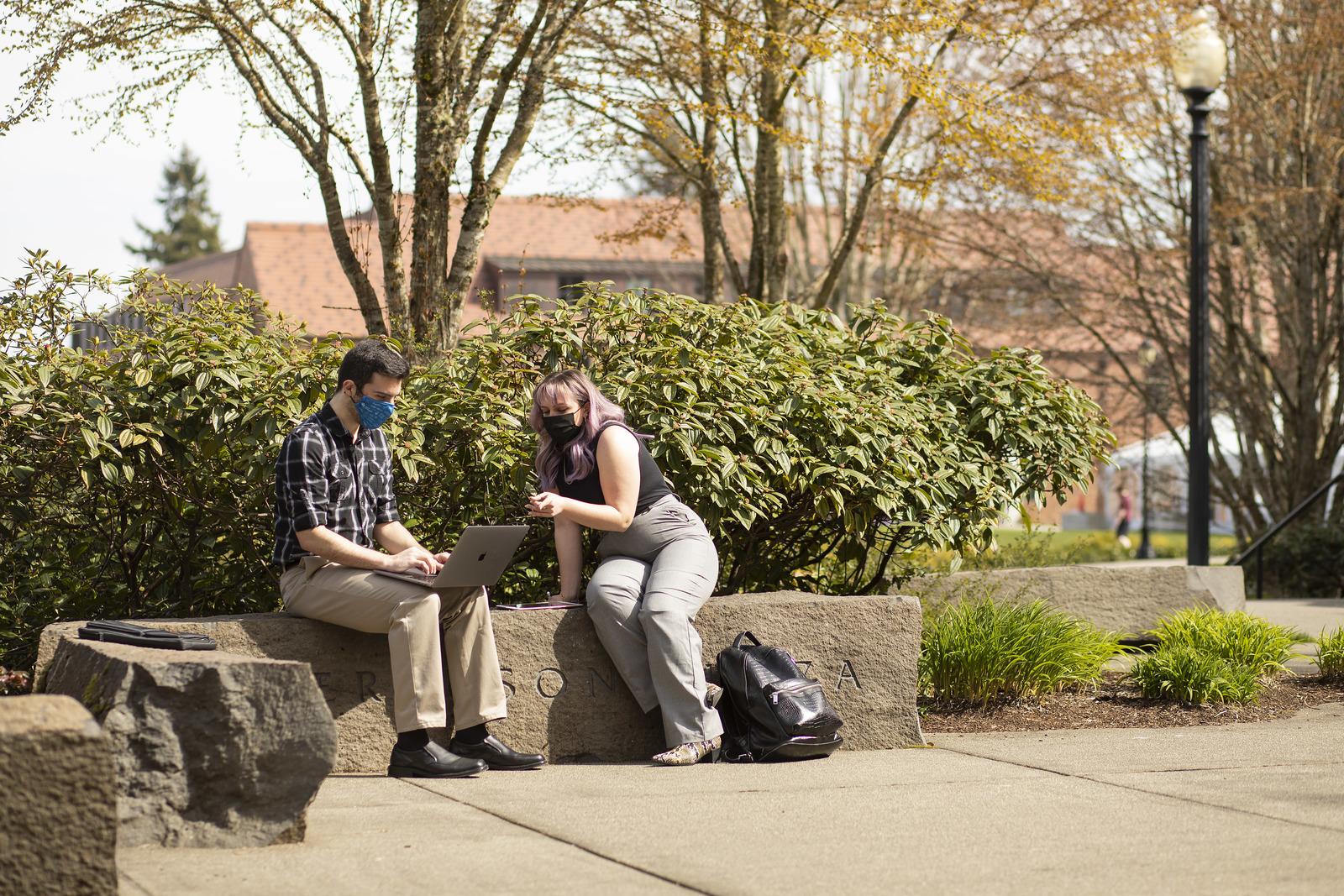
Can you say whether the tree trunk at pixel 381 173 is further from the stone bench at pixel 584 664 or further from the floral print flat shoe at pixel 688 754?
the floral print flat shoe at pixel 688 754

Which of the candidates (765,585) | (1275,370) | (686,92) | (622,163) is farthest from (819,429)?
(1275,370)

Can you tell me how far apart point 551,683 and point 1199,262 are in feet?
23.0

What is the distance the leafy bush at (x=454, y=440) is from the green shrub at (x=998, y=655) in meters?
0.44

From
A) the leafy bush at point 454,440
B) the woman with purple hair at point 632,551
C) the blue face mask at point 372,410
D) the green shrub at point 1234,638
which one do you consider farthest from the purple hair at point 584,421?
the green shrub at point 1234,638

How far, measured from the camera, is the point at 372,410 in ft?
15.9

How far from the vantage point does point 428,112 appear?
773 cm

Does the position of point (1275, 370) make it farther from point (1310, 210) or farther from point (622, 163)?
point (622, 163)

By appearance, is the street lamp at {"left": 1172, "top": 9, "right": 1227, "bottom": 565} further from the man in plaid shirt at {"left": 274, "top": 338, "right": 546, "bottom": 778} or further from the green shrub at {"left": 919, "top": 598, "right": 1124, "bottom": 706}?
the man in plaid shirt at {"left": 274, "top": 338, "right": 546, "bottom": 778}

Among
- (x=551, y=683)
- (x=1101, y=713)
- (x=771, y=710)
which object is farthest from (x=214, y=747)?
(x=1101, y=713)

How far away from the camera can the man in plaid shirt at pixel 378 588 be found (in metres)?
4.66

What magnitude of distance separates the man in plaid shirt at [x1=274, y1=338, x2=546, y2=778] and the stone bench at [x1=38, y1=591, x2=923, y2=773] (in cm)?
16

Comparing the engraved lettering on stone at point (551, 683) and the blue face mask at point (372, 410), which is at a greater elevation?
the blue face mask at point (372, 410)

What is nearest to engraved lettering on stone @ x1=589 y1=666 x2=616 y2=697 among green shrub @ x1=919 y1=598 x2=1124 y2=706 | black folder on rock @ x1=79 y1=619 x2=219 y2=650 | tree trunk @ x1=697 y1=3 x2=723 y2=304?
black folder on rock @ x1=79 y1=619 x2=219 y2=650

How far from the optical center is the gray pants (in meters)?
5.12
